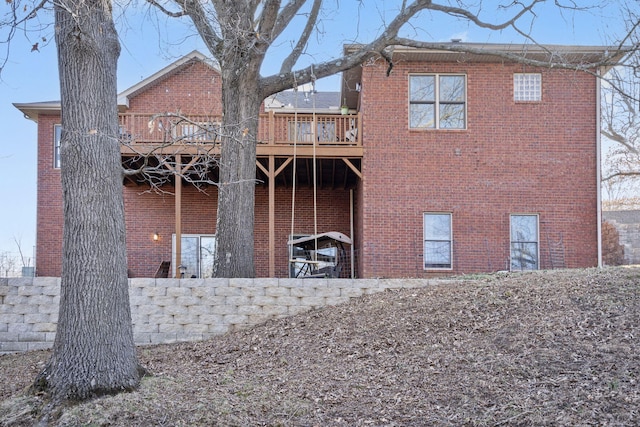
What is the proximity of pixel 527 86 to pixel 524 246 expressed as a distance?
12.5 feet

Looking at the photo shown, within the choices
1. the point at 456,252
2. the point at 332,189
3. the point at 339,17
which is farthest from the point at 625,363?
the point at 332,189

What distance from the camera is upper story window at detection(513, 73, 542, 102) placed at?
13.4 meters

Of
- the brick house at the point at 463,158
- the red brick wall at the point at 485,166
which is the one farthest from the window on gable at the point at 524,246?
the red brick wall at the point at 485,166

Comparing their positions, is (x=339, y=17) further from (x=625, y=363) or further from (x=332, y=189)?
(x=625, y=363)

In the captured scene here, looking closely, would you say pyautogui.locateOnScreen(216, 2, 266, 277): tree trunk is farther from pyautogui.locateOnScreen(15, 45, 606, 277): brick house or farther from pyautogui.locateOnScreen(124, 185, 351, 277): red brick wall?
pyautogui.locateOnScreen(124, 185, 351, 277): red brick wall

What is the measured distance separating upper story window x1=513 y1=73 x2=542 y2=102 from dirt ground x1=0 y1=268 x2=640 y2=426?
631 centimetres

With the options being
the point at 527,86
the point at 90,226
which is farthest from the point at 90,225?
the point at 527,86

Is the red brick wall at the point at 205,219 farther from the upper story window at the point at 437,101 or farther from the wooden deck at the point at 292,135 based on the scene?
the upper story window at the point at 437,101

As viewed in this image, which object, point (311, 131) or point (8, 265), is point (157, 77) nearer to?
point (311, 131)

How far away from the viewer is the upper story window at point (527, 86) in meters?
13.4

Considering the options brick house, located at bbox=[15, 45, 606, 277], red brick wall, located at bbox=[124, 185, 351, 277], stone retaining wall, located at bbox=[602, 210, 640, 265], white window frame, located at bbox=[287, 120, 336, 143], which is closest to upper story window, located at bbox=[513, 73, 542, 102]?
brick house, located at bbox=[15, 45, 606, 277]

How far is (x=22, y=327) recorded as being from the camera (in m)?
8.69

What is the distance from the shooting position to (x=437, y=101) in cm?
1338

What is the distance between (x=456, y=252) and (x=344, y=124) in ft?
13.2
